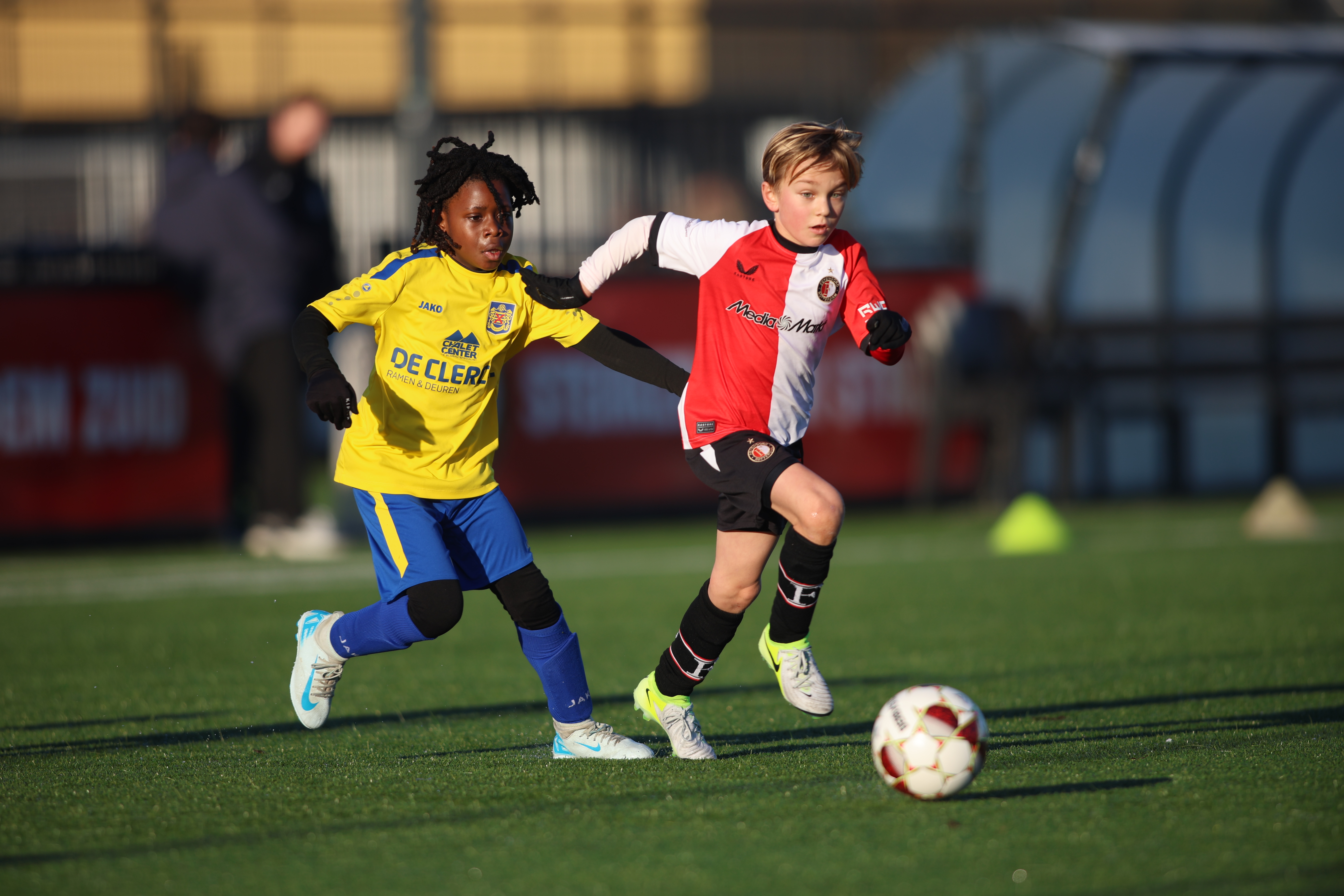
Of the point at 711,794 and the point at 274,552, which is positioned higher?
the point at 711,794

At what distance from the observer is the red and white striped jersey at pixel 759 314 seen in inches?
185

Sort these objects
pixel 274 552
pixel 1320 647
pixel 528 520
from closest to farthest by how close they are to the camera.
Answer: pixel 1320 647
pixel 274 552
pixel 528 520

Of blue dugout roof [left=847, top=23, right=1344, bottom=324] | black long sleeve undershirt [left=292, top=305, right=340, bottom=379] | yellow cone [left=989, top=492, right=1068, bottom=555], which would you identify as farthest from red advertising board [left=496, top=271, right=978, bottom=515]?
black long sleeve undershirt [left=292, top=305, right=340, bottom=379]

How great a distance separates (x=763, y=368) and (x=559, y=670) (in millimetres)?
1097

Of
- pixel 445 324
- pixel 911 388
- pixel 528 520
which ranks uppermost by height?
pixel 445 324

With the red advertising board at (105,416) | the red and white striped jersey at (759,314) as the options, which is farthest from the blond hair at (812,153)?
the red advertising board at (105,416)

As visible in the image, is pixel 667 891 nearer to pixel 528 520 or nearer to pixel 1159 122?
pixel 528 520

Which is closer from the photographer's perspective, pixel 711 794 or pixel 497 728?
pixel 711 794

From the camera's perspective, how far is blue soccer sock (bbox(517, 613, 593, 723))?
14.9 ft

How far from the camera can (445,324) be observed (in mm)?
4531

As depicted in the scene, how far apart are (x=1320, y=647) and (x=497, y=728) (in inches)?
141

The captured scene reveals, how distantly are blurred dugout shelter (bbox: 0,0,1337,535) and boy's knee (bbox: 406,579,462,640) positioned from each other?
6.56m

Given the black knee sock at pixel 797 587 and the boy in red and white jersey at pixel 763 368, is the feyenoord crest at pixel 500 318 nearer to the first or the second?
the boy in red and white jersey at pixel 763 368

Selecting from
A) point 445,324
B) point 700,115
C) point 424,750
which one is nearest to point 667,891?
point 424,750
